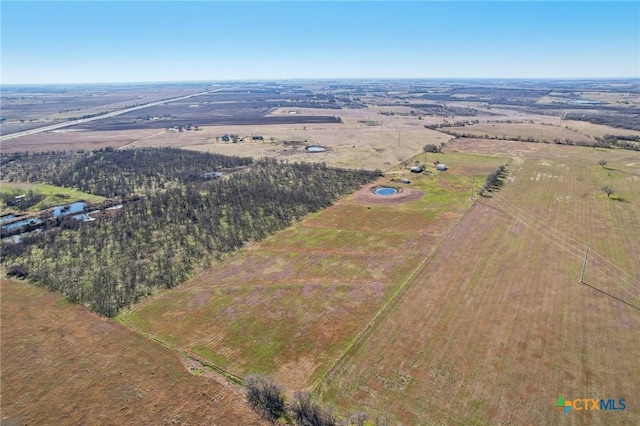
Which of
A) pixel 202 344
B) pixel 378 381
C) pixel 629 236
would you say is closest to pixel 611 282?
pixel 629 236

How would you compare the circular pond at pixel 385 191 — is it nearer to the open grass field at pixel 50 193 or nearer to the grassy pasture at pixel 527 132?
the open grass field at pixel 50 193

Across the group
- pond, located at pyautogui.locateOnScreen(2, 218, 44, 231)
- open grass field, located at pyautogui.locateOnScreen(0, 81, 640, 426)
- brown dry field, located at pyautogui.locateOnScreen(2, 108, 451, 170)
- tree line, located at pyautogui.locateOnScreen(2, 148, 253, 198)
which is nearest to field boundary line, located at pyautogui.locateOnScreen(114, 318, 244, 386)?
open grass field, located at pyautogui.locateOnScreen(0, 81, 640, 426)

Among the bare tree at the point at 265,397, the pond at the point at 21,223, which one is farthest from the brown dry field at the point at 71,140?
the bare tree at the point at 265,397

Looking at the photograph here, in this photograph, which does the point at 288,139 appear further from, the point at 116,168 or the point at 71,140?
the point at 71,140

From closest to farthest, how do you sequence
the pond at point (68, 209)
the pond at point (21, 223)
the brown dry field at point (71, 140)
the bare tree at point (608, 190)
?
1. the pond at point (21, 223)
2. the pond at point (68, 209)
3. the bare tree at point (608, 190)
4. the brown dry field at point (71, 140)

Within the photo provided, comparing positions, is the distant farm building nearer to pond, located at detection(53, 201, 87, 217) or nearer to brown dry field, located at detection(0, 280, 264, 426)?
pond, located at detection(53, 201, 87, 217)

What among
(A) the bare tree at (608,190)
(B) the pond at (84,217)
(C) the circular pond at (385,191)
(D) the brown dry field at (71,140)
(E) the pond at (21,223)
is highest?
(D) the brown dry field at (71,140)

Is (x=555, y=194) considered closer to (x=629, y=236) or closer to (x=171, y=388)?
(x=629, y=236)
